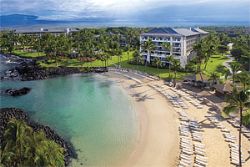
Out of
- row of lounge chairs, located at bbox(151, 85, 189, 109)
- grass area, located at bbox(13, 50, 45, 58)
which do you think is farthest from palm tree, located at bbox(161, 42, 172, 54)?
grass area, located at bbox(13, 50, 45, 58)

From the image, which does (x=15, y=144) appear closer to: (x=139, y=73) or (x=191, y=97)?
(x=191, y=97)

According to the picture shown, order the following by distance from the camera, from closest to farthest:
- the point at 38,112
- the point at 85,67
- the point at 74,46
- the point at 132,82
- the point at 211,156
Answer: the point at 211,156, the point at 38,112, the point at 132,82, the point at 85,67, the point at 74,46

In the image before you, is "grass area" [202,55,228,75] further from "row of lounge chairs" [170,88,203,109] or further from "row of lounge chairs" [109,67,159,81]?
"row of lounge chairs" [170,88,203,109]

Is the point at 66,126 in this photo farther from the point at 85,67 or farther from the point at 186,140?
the point at 85,67

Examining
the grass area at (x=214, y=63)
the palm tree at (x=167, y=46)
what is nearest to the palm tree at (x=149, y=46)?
the palm tree at (x=167, y=46)

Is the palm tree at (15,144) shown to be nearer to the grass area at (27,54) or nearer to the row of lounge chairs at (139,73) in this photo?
the row of lounge chairs at (139,73)

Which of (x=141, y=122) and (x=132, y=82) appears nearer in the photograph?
(x=141, y=122)

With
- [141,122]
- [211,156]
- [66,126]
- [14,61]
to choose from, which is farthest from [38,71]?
[211,156]
